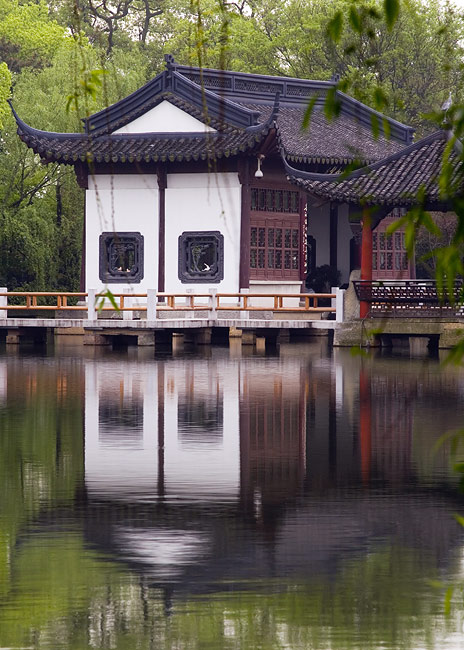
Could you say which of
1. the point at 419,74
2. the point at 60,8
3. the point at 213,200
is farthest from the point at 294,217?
the point at 60,8

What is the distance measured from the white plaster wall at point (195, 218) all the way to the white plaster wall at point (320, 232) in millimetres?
4095

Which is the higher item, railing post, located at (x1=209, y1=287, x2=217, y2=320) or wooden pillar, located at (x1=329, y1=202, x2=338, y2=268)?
wooden pillar, located at (x1=329, y1=202, x2=338, y2=268)

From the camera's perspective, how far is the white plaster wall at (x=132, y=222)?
33.9 metres

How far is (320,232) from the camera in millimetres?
37531

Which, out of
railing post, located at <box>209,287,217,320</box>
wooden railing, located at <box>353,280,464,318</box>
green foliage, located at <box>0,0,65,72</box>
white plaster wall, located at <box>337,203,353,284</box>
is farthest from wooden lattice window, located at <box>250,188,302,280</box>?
green foliage, located at <box>0,0,65,72</box>

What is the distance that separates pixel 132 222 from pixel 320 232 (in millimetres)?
5798

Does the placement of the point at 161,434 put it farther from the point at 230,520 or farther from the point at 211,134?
the point at 211,134

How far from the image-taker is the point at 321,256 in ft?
123

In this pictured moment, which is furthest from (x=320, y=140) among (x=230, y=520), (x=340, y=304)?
(x=230, y=520)

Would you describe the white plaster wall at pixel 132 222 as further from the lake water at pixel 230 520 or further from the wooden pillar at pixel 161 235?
the lake water at pixel 230 520

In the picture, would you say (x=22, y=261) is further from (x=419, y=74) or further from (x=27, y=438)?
(x=27, y=438)

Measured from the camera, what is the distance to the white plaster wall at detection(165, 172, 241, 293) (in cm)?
3300

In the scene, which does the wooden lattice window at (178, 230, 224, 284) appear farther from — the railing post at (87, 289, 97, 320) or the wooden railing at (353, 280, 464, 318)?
the wooden railing at (353, 280, 464, 318)

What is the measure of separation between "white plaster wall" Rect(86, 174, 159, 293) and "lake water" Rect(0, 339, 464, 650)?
14.4 meters
